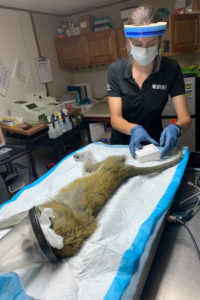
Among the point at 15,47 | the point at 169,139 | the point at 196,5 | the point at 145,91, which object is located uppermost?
the point at 196,5

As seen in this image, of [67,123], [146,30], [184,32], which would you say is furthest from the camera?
[67,123]

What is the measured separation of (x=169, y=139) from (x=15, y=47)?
8.37 ft

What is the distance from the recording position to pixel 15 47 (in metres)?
2.85

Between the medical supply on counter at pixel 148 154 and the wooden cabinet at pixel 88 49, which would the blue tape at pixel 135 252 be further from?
the wooden cabinet at pixel 88 49

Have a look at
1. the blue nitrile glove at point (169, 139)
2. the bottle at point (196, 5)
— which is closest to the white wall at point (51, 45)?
the bottle at point (196, 5)

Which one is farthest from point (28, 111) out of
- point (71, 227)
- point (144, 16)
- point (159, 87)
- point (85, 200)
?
point (71, 227)

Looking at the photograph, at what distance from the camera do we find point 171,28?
8.19 feet

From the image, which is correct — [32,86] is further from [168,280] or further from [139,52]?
A: [168,280]

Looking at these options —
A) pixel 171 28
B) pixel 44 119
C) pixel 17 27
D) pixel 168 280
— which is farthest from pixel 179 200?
pixel 17 27

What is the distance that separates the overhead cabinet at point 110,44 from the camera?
2564mm

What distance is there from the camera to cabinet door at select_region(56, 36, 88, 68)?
320 cm

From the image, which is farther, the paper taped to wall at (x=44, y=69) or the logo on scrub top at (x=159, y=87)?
the paper taped to wall at (x=44, y=69)

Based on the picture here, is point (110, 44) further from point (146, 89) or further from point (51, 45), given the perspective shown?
point (146, 89)

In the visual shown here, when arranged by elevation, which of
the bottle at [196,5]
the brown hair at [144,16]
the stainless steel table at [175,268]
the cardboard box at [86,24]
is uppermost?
the cardboard box at [86,24]
